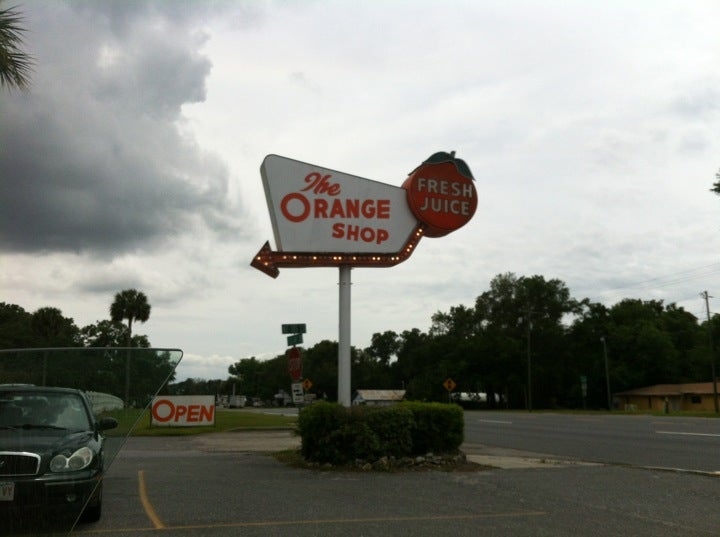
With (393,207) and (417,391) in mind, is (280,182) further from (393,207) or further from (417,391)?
(417,391)

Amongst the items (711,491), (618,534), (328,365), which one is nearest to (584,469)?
(711,491)

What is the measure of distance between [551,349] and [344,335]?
74.6 m

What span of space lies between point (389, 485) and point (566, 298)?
3346 inches

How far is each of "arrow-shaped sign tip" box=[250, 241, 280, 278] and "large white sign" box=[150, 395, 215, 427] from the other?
609 inches

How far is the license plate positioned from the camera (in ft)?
20.6

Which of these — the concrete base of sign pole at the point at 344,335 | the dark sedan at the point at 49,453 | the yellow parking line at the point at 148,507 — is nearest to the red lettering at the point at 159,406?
the concrete base of sign pole at the point at 344,335

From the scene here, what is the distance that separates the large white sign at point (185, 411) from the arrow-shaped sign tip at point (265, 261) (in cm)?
1547

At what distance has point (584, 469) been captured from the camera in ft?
44.4

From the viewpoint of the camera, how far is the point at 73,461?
6.90m

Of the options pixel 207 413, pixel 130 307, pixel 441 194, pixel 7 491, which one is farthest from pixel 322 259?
pixel 130 307

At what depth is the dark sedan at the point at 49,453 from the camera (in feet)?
21.0

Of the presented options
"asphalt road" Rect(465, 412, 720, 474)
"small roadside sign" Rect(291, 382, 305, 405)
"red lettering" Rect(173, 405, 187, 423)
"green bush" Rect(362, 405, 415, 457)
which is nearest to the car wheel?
"green bush" Rect(362, 405, 415, 457)

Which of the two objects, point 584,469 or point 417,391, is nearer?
point 584,469

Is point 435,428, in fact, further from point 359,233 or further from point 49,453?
point 49,453
